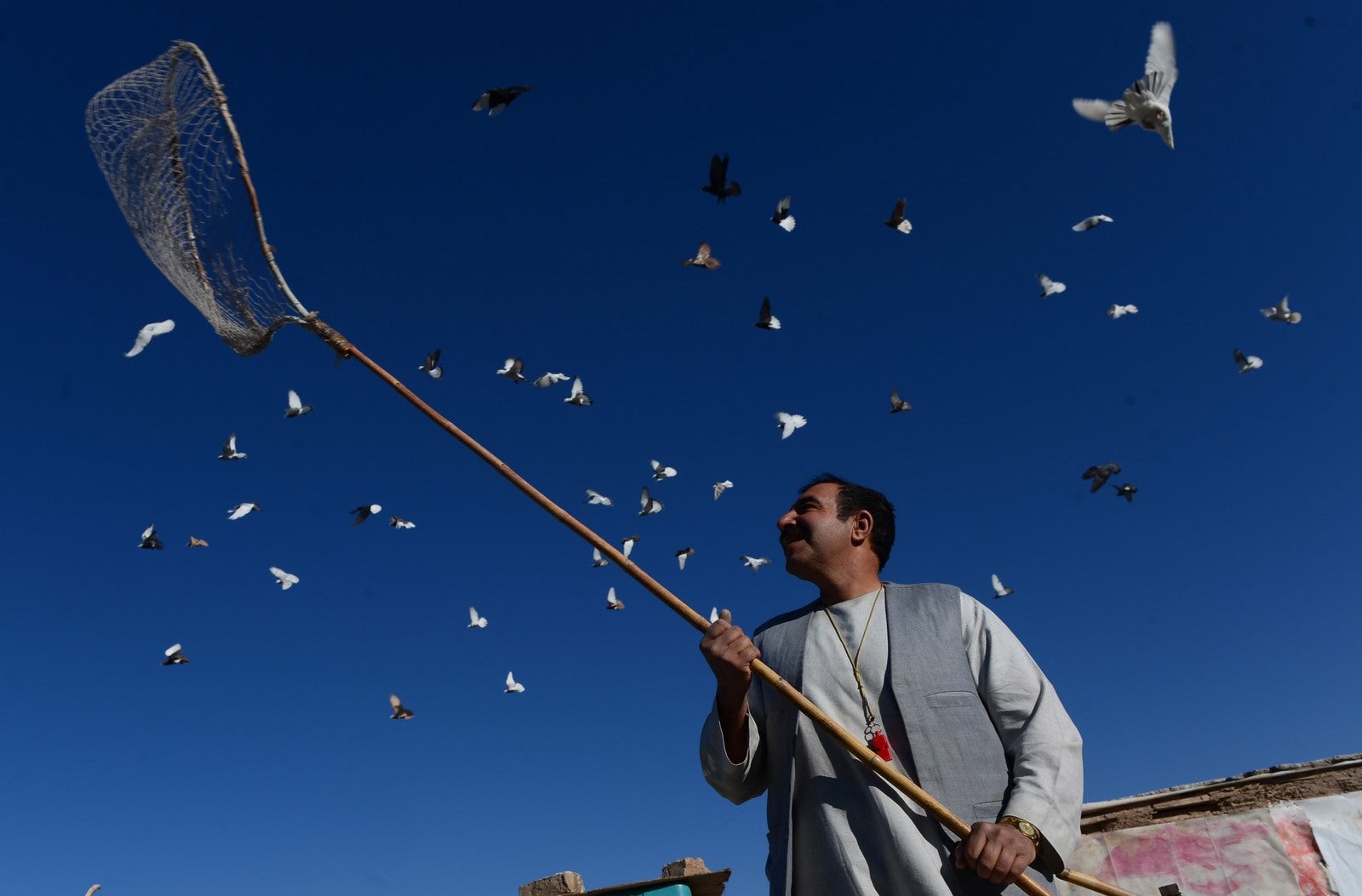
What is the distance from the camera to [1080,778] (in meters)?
2.57

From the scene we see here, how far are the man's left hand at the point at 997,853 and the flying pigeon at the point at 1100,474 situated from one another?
32.7ft

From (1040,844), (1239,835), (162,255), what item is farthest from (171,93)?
(1239,835)

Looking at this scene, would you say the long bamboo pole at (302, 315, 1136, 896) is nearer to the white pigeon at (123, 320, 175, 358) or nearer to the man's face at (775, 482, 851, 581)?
the man's face at (775, 482, 851, 581)

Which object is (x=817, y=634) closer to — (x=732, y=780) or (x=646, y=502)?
A: (x=732, y=780)

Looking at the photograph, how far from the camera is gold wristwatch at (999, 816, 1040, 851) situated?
2369mm

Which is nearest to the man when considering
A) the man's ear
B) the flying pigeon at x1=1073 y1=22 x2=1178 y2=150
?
the man's ear

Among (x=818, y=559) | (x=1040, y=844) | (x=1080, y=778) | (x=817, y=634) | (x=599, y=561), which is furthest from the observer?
(x=599, y=561)

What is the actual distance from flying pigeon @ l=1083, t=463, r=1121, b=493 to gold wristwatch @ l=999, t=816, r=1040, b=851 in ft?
32.5

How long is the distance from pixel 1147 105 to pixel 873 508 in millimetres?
3691

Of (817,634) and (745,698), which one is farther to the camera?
(817,634)

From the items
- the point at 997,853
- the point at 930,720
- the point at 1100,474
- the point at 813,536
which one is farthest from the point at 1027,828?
the point at 1100,474

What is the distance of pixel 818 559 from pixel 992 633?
1.99 ft

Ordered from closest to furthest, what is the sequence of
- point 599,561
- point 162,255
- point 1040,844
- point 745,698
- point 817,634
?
point 1040,844 < point 745,698 < point 817,634 < point 162,255 < point 599,561

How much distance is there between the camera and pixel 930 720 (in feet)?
8.59
